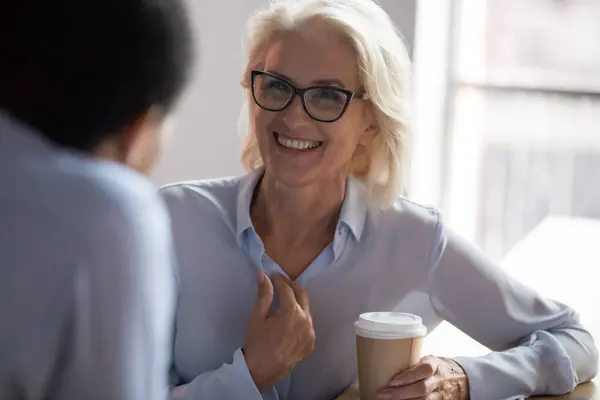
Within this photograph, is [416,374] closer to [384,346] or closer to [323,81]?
[384,346]

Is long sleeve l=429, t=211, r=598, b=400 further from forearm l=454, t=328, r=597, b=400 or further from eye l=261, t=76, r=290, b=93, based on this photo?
eye l=261, t=76, r=290, b=93

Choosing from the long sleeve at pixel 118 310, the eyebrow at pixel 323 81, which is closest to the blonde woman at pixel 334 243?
the eyebrow at pixel 323 81

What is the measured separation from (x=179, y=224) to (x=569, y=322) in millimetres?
684

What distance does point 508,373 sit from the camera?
1.29 metres

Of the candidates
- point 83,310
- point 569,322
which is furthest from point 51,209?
point 569,322

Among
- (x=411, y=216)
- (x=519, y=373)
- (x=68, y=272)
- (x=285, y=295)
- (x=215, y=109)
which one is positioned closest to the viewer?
(x=68, y=272)

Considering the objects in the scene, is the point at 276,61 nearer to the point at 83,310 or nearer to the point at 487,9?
the point at 83,310

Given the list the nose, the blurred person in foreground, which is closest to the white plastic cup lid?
the nose

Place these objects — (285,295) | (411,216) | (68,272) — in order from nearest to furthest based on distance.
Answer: (68,272) → (285,295) → (411,216)

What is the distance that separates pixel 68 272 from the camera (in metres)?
0.49

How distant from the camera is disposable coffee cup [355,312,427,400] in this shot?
1.07 meters

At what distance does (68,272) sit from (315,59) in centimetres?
86

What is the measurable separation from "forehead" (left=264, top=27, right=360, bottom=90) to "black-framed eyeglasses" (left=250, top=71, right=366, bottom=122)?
1 cm

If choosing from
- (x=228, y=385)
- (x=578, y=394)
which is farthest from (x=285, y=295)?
(x=578, y=394)
